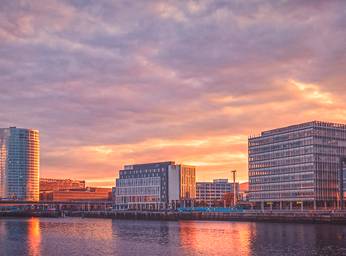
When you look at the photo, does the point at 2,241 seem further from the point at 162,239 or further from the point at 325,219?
A: the point at 325,219

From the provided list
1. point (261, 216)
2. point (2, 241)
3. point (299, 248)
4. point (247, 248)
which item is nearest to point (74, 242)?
point (2, 241)

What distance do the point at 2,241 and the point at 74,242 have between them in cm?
1556

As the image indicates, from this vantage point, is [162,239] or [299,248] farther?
[162,239]

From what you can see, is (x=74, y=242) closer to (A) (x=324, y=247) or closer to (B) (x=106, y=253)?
(B) (x=106, y=253)

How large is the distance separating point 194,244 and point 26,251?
31.2 meters

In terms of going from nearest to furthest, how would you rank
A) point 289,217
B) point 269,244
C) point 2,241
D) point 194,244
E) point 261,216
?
1. point 269,244
2. point 194,244
3. point 2,241
4. point 289,217
5. point 261,216

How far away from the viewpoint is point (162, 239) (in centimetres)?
11869

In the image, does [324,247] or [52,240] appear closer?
[324,247]

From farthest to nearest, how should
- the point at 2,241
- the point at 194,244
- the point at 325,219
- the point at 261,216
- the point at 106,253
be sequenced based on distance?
the point at 261,216
the point at 325,219
the point at 2,241
the point at 194,244
the point at 106,253

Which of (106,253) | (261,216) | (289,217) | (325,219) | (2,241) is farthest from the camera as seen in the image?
(261,216)

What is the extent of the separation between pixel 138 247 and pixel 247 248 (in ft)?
63.7

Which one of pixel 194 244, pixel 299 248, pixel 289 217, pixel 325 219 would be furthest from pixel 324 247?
pixel 289 217

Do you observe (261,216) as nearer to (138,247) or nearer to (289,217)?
(289,217)

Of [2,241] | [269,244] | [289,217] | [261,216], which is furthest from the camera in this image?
[261,216]
